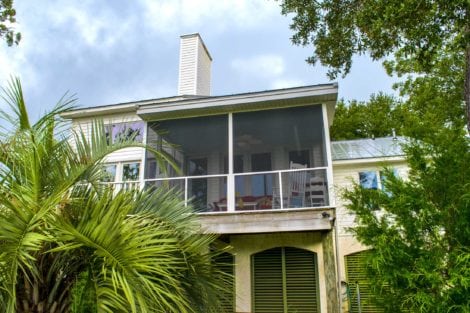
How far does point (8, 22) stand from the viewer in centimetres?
1055

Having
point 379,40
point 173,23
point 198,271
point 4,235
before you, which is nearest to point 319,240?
point 379,40

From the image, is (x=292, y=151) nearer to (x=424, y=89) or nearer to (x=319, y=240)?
(x=319, y=240)

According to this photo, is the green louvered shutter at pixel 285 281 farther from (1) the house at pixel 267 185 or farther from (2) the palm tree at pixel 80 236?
(2) the palm tree at pixel 80 236

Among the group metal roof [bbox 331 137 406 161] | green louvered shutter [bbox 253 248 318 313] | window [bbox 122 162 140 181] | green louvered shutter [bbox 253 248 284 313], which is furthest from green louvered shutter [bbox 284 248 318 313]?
window [bbox 122 162 140 181]

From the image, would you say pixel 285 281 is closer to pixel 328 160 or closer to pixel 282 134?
pixel 328 160

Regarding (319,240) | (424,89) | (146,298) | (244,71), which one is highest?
(244,71)

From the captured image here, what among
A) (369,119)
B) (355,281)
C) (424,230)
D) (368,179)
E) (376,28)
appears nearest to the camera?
(424,230)

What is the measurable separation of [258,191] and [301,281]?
240cm

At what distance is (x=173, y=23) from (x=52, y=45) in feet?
23.6

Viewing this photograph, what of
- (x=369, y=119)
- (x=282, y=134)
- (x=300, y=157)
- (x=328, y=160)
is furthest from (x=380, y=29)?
(x=369, y=119)

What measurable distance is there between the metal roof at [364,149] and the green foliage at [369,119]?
9.06 meters

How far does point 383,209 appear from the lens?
5.43 m

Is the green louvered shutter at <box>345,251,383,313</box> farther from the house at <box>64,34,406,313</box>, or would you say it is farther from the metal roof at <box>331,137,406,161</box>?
the metal roof at <box>331,137,406,161</box>

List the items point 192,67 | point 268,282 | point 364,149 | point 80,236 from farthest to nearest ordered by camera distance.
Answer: point 192,67, point 364,149, point 268,282, point 80,236
